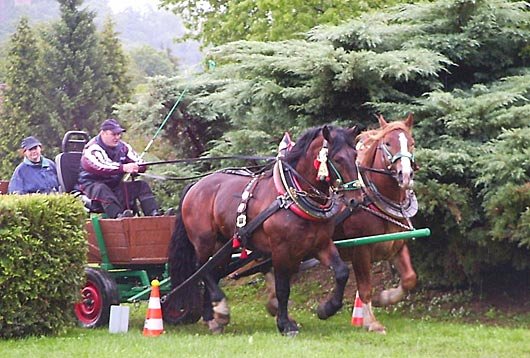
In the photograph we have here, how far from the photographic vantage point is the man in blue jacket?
Result: 1130cm

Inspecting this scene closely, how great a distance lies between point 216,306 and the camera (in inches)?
384

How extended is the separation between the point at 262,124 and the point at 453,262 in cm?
338

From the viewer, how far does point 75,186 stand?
11086mm

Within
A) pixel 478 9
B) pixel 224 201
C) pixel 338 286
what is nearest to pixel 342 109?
pixel 478 9

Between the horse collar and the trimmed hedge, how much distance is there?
2.26m

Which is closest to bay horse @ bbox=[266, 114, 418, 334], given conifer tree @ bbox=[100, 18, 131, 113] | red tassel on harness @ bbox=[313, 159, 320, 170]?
red tassel on harness @ bbox=[313, 159, 320, 170]

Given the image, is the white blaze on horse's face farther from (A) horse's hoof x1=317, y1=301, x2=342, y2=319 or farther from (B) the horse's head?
(A) horse's hoof x1=317, y1=301, x2=342, y2=319

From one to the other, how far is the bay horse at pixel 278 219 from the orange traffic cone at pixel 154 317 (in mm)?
390

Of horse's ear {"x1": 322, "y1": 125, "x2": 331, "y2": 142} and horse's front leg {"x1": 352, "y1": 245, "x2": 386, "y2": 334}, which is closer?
horse's ear {"x1": 322, "y1": 125, "x2": 331, "y2": 142}

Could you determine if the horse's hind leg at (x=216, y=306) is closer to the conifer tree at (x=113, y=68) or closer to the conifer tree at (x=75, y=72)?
the conifer tree at (x=113, y=68)

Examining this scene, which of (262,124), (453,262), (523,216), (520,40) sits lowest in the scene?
(453,262)

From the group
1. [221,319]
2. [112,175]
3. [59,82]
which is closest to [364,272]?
[221,319]

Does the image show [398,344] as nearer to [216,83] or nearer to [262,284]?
[262,284]

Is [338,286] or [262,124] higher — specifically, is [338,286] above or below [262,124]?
below
